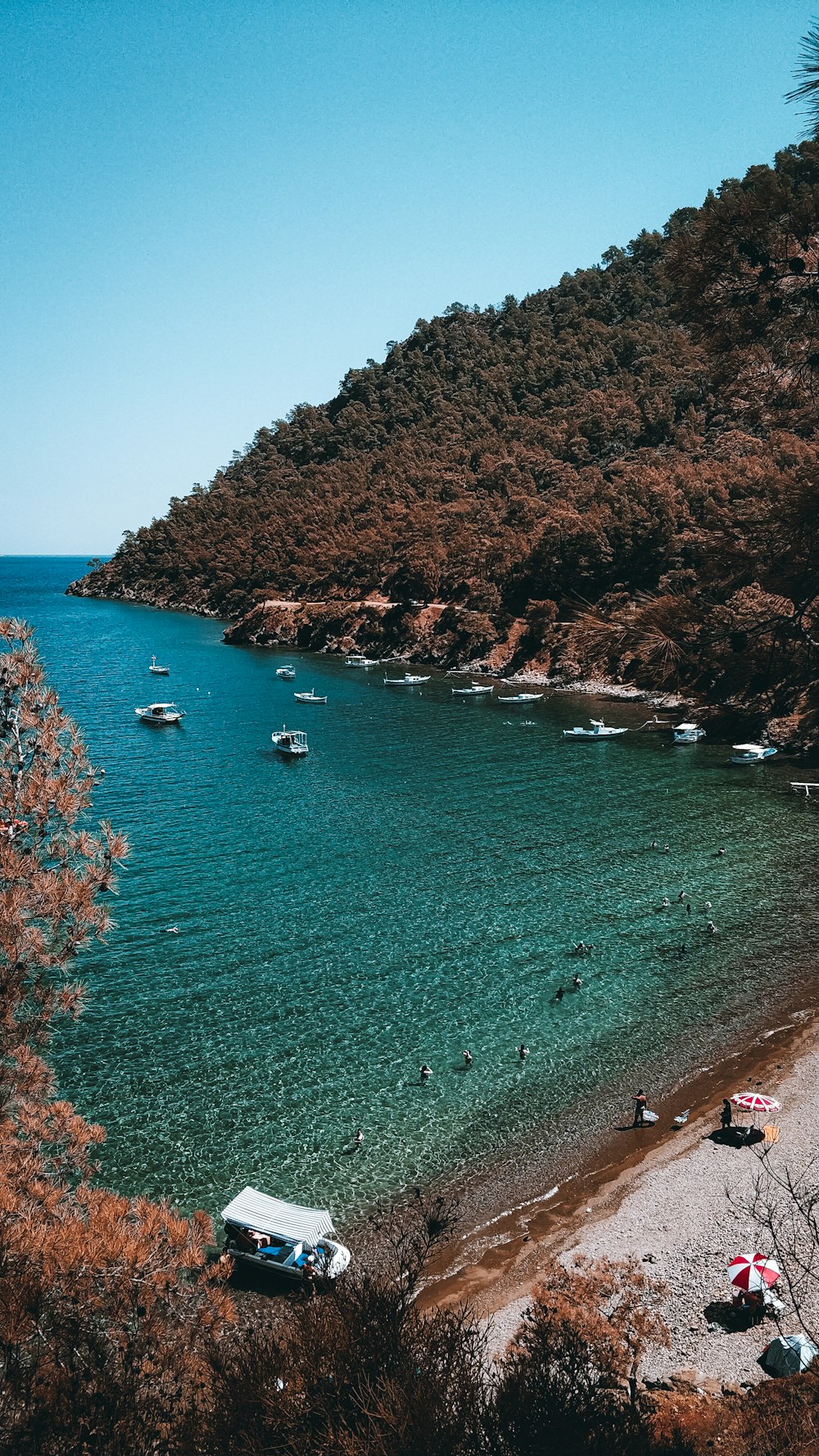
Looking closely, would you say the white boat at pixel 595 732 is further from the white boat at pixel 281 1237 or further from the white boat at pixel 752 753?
the white boat at pixel 281 1237

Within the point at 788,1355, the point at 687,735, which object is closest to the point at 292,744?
the point at 687,735

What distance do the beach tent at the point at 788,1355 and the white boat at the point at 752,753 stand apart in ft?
154

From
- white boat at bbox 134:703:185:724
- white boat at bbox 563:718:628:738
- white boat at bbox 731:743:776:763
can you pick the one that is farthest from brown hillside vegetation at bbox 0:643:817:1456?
white boat at bbox 134:703:185:724

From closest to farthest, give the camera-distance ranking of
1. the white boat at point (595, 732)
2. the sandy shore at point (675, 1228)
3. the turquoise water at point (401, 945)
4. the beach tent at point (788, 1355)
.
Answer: the beach tent at point (788, 1355), the sandy shore at point (675, 1228), the turquoise water at point (401, 945), the white boat at point (595, 732)

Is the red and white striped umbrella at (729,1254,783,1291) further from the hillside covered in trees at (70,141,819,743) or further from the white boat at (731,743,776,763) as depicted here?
the white boat at (731,743,776,763)

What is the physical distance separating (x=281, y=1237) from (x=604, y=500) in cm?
8912

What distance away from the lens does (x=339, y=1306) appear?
11672 millimetres

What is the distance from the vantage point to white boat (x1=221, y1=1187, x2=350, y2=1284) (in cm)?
1825

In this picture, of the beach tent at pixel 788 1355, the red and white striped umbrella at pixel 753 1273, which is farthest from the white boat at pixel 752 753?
the beach tent at pixel 788 1355

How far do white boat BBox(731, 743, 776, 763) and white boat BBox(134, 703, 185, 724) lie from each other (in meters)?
47.1

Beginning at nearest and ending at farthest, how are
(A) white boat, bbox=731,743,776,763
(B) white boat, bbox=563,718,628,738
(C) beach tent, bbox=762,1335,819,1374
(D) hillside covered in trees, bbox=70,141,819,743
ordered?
1. (D) hillside covered in trees, bbox=70,141,819,743
2. (C) beach tent, bbox=762,1335,819,1374
3. (A) white boat, bbox=731,743,776,763
4. (B) white boat, bbox=563,718,628,738

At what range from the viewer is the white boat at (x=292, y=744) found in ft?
201

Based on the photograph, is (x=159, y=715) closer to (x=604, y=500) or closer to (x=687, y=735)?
(x=687, y=735)

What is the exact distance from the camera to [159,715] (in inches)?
2872
